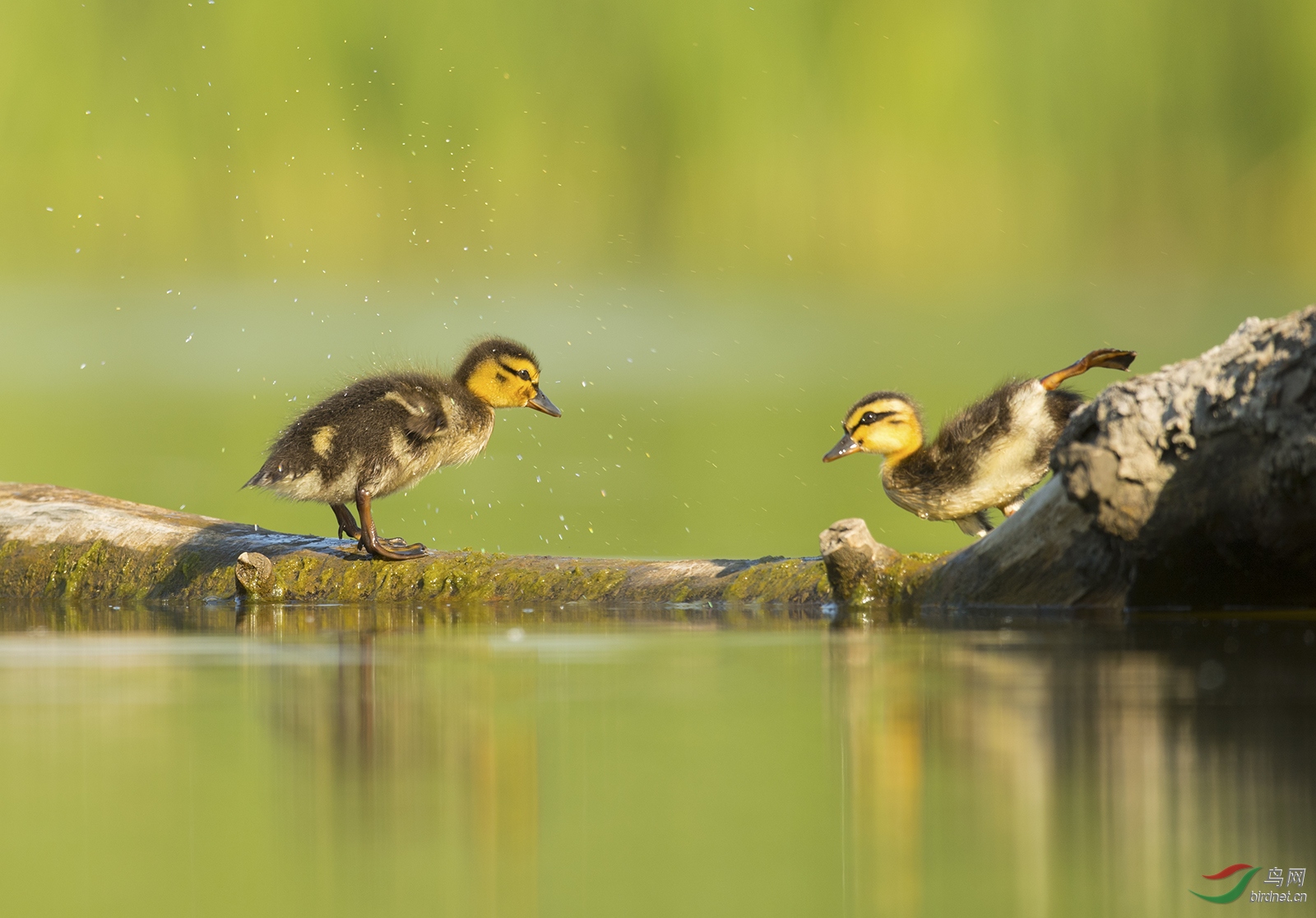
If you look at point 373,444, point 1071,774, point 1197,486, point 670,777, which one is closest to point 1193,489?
point 1197,486

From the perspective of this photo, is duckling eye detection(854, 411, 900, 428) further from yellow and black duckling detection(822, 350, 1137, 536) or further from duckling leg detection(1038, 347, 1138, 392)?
duckling leg detection(1038, 347, 1138, 392)

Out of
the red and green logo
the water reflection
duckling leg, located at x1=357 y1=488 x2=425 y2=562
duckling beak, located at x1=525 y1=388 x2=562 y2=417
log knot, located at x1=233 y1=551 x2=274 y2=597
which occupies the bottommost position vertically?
the red and green logo

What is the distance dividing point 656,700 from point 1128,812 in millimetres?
1542

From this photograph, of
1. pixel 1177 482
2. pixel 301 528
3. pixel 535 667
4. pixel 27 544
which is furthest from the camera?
pixel 301 528

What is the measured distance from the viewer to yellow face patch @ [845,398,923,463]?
7.79 metres

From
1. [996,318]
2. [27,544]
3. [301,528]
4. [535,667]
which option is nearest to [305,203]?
[996,318]

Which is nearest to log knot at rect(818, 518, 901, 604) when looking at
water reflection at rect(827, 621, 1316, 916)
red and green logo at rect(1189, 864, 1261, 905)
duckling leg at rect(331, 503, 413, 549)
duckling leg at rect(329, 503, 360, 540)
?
water reflection at rect(827, 621, 1316, 916)

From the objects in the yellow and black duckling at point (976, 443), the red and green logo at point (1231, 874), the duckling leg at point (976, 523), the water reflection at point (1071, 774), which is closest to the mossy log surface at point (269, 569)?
the yellow and black duckling at point (976, 443)

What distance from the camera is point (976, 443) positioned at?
729cm

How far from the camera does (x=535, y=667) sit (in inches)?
190

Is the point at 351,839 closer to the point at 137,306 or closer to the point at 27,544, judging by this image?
the point at 27,544

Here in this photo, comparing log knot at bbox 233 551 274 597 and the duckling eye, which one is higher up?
the duckling eye

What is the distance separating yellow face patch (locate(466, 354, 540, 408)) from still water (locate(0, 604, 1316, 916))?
3255mm

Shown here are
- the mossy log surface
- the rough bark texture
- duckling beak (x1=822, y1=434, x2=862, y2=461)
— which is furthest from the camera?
duckling beak (x1=822, y1=434, x2=862, y2=461)
